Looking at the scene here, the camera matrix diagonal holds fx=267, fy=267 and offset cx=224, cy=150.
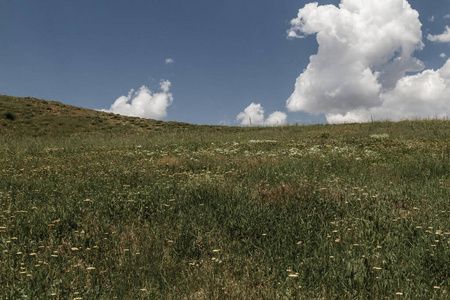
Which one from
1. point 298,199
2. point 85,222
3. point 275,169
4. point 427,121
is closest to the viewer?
point 85,222

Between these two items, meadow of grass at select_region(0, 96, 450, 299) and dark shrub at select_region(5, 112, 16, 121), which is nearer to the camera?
meadow of grass at select_region(0, 96, 450, 299)

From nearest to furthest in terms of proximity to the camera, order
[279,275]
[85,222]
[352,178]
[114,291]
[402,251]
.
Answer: [114,291] < [279,275] < [402,251] < [85,222] < [352,178]

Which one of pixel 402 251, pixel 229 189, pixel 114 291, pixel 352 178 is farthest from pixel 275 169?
pixel 114 291

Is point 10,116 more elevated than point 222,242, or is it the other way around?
point 10,116

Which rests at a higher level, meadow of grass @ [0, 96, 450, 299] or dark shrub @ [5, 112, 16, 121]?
dark shrub @ [5, 112, 16, 121]

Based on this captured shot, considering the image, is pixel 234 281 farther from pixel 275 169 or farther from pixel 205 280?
pixel 275 169

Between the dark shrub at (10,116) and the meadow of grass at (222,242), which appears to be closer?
the meadow of grass at (222,242)

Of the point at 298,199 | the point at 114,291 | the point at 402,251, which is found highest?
the point at 298,199

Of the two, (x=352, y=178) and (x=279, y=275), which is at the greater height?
(x=352, y=178)

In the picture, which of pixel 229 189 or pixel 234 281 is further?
pixel 229 189

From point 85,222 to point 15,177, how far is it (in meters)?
4.30

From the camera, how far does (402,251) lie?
3.29 m

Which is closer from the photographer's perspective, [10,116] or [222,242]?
[222,242]

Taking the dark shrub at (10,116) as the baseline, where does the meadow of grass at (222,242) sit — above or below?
below
